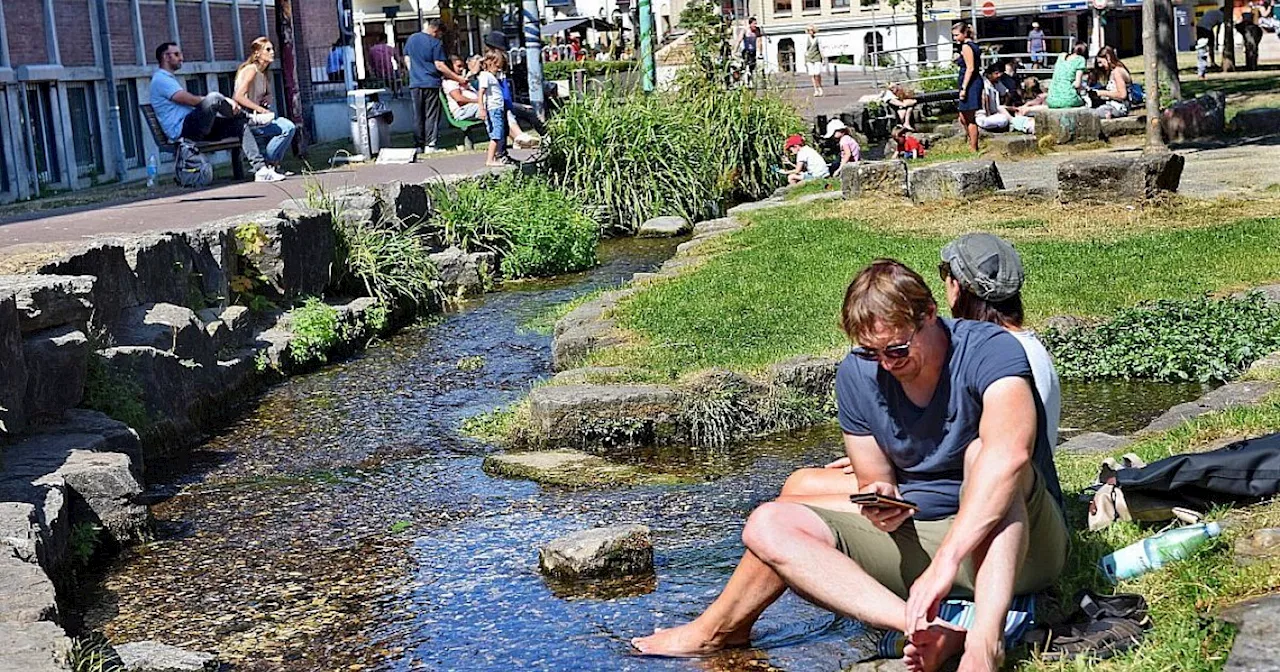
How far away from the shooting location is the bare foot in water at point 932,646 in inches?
164

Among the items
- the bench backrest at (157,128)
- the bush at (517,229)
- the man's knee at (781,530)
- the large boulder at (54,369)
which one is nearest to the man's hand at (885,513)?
the man's knee at (781,530)

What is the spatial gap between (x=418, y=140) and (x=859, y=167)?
7.53 meters

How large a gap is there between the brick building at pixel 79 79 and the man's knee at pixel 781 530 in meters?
15.3

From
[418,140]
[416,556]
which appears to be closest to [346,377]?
[416,556]

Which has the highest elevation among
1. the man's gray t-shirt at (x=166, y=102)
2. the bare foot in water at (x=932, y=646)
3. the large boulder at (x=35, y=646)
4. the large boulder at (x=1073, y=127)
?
the man's gray t-shirt at (x=166, y=102)

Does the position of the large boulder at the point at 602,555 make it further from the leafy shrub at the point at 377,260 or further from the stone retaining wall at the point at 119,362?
the leafy shrub at the point at 377,260

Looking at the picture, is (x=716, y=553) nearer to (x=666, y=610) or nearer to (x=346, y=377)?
(x=666, y=610)

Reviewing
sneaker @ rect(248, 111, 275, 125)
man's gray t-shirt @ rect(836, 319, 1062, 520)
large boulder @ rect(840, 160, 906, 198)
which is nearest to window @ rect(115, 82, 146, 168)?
sneaker @ rect(248, 111, 275, 125)

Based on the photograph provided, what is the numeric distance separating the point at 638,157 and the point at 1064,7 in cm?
4633

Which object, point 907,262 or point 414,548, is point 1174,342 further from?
point 414,548

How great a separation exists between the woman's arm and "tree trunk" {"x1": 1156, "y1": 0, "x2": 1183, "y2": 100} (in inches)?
503

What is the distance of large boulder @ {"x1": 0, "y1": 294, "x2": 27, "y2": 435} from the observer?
7.12 meters

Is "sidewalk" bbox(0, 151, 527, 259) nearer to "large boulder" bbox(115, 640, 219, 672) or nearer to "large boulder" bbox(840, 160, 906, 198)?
"large boulder" bbox(840, 160, 906, 198)

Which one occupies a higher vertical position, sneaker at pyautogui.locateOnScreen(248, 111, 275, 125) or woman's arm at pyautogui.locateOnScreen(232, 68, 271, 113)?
woman's arm at pyautogui.locateOnScreen(232, 68, 271, 113)
